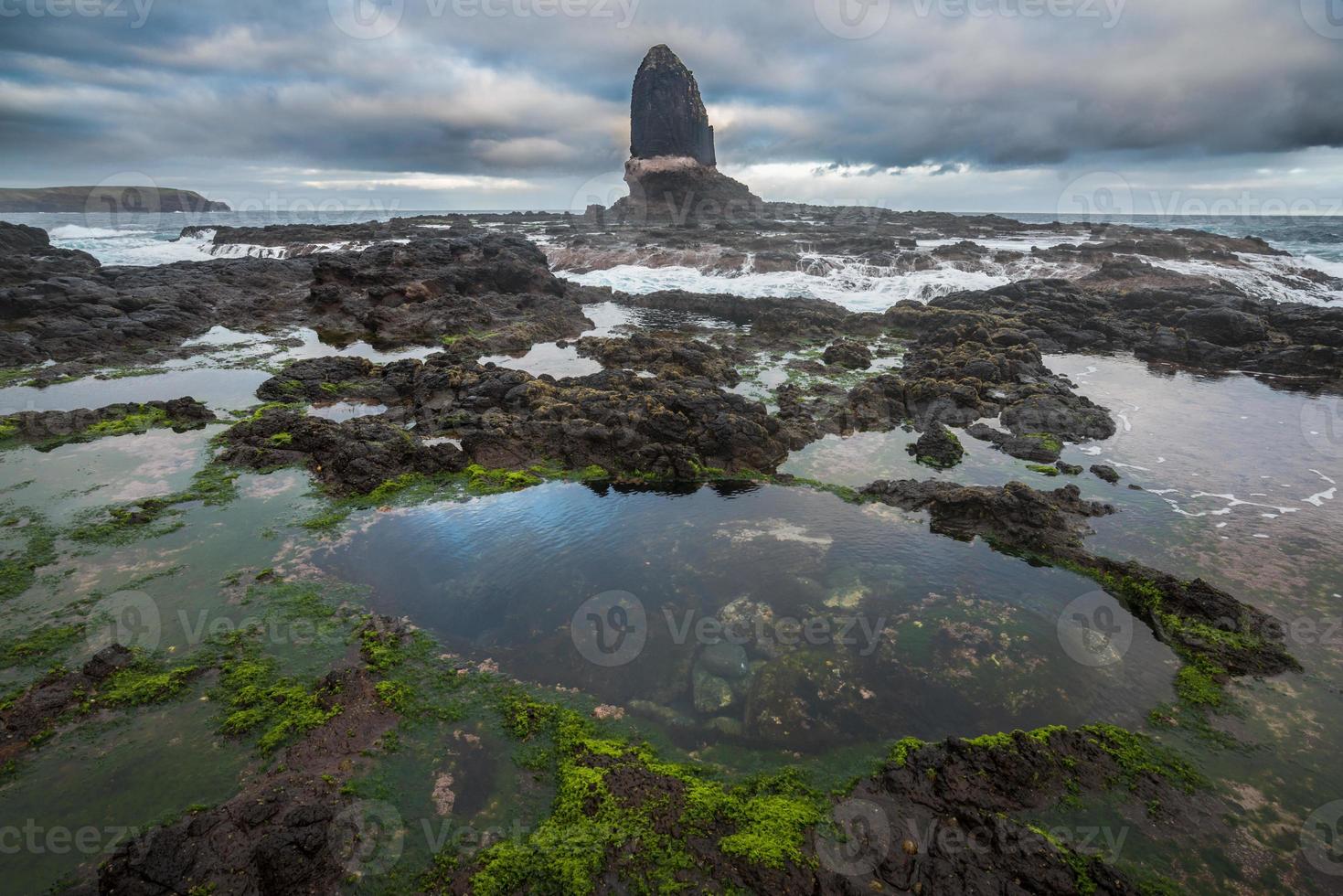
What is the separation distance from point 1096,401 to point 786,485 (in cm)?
1476

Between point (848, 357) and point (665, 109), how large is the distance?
101907mm

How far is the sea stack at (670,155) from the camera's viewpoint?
10294cm

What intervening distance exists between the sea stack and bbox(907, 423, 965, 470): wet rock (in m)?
89.7

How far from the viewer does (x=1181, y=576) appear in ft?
35.7

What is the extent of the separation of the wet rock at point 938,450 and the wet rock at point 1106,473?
10.5 ft

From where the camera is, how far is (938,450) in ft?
54.3

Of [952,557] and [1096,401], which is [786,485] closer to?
[952,557]

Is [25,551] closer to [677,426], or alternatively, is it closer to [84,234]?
[677,426]

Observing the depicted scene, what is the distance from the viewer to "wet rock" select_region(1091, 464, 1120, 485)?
589 inches

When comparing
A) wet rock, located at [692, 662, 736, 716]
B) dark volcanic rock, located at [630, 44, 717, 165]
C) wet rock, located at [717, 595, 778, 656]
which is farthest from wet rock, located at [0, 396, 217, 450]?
dark volcanic rock, located at [630, 44, 717, 165]

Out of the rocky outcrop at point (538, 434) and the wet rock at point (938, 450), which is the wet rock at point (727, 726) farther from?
the wet rock at point (938, 450)

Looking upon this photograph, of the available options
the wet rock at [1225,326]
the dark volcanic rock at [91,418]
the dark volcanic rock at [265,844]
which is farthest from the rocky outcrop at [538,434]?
the wet rock at [1225,326]

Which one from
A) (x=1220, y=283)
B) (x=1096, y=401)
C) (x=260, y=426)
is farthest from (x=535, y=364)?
(x=1220, y=283)

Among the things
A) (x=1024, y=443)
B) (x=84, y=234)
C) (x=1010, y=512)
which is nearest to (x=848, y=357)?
(x=1024, y=443)
